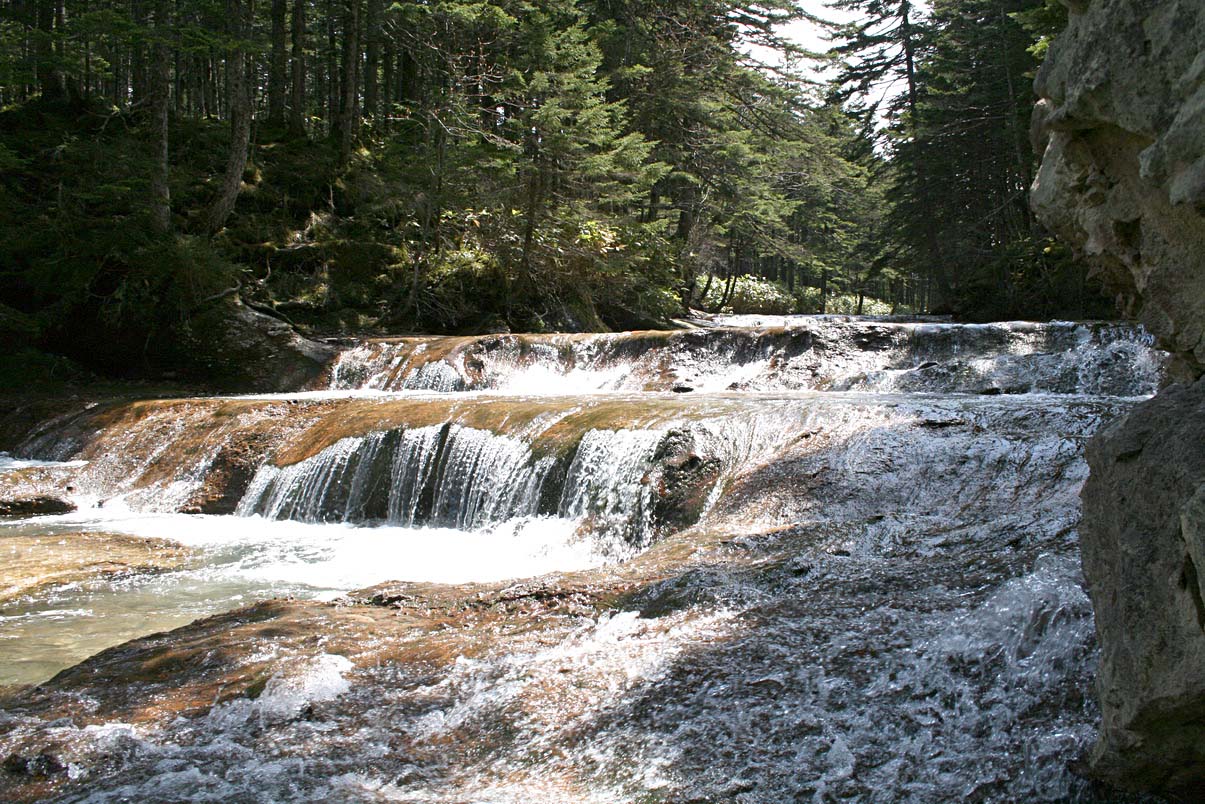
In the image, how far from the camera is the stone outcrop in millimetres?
2291

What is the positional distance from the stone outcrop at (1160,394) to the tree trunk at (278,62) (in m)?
20.3

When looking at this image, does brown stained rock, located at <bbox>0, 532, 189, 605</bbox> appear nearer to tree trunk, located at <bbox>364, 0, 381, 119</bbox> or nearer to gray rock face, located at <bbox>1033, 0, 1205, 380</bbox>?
gray rock face, located at <bbox>1033, 0, 1205, 380</bbox>

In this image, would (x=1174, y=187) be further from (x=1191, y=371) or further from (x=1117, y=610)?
(x=1117, y=610)

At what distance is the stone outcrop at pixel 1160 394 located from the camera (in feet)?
7.52

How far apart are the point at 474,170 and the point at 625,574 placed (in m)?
13.5

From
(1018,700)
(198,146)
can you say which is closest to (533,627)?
(1018,700)

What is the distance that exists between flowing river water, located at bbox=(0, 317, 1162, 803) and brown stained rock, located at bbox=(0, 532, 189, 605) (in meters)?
0.05

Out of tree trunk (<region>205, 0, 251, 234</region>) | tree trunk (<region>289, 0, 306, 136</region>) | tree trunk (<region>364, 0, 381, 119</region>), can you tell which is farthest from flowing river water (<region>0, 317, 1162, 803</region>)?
tree trunk (<region>364, 0, 381, 119</region>)

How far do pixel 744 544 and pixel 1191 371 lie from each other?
295cm

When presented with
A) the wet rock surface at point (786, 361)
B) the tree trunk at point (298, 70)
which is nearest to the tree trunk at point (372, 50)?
the tree trunk at point (298, 70)

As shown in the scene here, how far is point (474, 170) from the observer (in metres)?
17.2

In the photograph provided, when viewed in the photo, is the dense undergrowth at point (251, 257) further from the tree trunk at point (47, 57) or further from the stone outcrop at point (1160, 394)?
the stone outcrop at point (1160, 394)

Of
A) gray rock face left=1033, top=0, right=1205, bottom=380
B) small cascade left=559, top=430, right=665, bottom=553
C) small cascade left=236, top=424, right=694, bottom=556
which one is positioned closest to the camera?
gray rock face left=1033, top=0, right=1205, bottom=380

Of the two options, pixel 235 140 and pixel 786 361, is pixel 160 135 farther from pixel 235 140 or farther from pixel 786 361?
pixel 786 361
